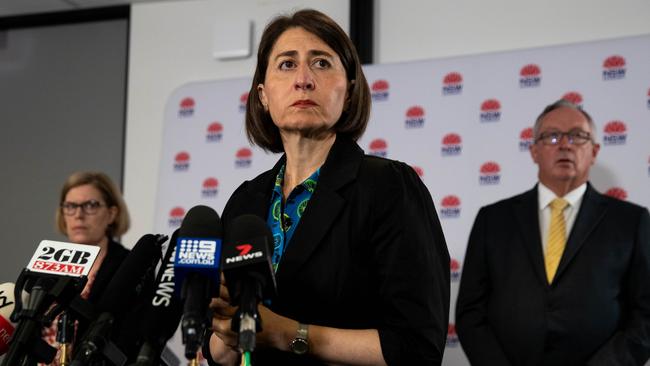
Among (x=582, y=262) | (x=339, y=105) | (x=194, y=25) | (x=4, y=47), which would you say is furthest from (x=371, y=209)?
(x=4, y=47)

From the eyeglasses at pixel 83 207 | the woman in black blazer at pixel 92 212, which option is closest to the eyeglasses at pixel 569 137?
the woman in black blazer at pixel 92 212

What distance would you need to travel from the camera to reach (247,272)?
1.24 m

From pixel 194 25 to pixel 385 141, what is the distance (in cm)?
173

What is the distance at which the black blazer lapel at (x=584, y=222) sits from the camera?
3.38 m

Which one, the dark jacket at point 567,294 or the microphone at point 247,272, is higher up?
the microphone at point 247,272

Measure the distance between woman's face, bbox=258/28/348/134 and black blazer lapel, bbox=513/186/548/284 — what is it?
1.86m

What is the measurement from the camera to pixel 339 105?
69.9 inches

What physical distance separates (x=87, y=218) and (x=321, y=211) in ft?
8.58

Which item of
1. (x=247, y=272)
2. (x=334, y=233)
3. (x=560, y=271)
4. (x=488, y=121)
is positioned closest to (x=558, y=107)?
(x=488, y=121)

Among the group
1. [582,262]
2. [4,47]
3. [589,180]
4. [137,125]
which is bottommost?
[582,262]

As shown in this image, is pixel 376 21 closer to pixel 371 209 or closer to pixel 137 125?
pixel 137 125

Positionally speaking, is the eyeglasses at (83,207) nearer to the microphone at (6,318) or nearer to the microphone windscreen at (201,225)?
the microphone at (6,318)

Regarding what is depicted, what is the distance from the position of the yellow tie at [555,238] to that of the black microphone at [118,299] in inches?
84.3

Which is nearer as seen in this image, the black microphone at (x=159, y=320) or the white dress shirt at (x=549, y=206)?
the black microphone at (x=159, y=320)
